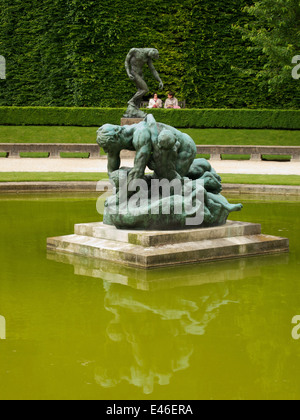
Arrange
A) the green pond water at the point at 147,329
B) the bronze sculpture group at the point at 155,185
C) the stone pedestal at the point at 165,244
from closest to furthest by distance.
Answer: the green pond water at the point at 147,329, the stone pedestal at the point at 165,244, the bronze sculpture group at the point at 155,185

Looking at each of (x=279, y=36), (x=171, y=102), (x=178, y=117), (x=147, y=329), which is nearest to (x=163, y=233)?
(x=147, y=329)

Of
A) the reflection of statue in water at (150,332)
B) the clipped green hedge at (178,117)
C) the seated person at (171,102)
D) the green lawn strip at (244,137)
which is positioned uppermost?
the seated person at (171,102)

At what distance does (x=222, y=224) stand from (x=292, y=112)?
15692 millimetres

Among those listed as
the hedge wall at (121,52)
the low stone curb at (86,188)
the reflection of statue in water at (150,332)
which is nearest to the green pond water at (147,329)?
the reflection of statue in water at (150,332)

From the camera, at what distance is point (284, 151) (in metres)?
19.2

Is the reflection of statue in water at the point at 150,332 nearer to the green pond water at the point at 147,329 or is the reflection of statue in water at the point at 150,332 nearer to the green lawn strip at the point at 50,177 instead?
the green pond water at the point at 147,329

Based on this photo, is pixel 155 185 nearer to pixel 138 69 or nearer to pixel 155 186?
pixel 155 186

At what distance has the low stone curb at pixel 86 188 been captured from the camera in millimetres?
12203

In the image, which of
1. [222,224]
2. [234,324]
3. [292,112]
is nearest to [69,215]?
[222,224]

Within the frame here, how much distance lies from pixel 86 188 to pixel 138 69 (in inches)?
336

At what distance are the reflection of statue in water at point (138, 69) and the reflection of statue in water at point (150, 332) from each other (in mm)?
14560

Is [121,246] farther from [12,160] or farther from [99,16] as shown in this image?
[99,16]

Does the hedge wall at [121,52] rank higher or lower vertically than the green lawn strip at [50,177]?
higher

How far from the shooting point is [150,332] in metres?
4.70
